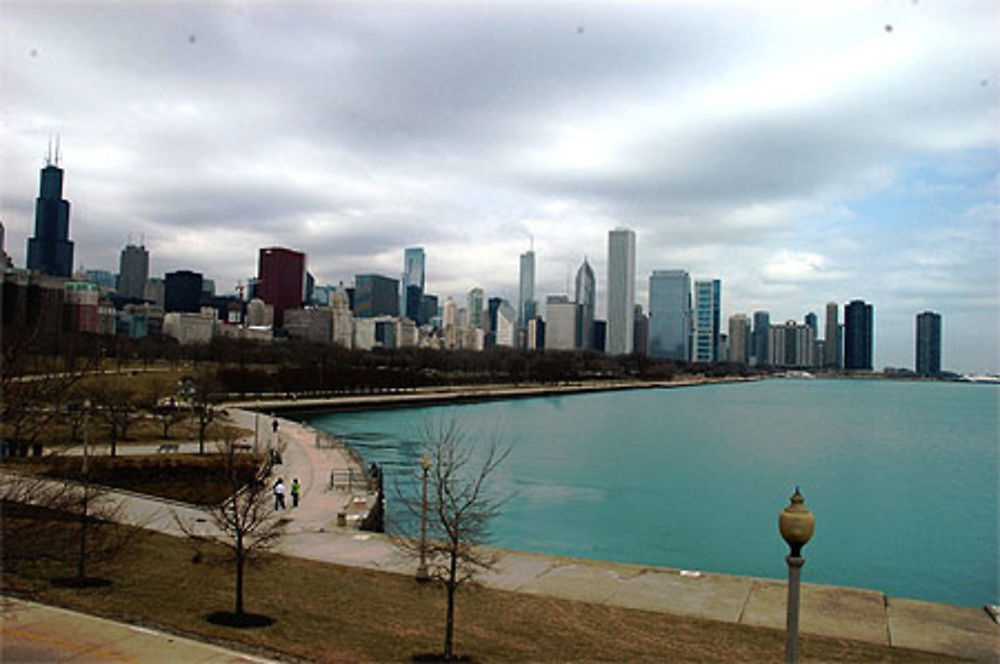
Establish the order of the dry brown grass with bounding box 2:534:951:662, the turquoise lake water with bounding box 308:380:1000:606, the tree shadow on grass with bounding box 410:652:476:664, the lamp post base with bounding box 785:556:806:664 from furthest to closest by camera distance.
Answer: the turquoise lake water with bounding box 308:380:1000:606
the dry brown grass with bounding box 2:534:951:662
the tree shadow on grass with bounding box 410:652:476:664
the lamp post base with bounding box 785:556:806:664

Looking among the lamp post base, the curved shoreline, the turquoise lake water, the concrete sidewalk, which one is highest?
the lamp post base

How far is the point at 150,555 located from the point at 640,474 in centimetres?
3875

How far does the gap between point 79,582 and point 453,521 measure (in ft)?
25.3

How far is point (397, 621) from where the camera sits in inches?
600

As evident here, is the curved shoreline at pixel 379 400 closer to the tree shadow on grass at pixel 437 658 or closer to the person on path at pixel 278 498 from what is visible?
the person on path at pixel 278 498

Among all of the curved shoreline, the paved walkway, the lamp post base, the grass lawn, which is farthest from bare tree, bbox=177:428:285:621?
the curved shoreline

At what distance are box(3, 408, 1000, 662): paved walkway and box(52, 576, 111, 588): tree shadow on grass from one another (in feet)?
19.5

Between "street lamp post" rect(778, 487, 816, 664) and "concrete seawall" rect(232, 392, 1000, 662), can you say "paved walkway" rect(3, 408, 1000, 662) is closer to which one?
"concrete seawall" rect(232, 392, 1000, 662)

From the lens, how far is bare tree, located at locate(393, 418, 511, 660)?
48.9ft

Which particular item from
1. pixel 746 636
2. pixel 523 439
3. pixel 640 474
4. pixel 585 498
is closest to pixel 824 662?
pixel 746 636

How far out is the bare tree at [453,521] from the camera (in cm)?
1489

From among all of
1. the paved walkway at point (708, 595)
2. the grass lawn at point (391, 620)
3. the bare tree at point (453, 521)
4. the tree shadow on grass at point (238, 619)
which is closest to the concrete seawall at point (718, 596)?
the paved walkway at point (708, 595)

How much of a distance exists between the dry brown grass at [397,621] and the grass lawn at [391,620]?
0.02m

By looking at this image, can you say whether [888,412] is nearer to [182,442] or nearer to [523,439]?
[523,439]
